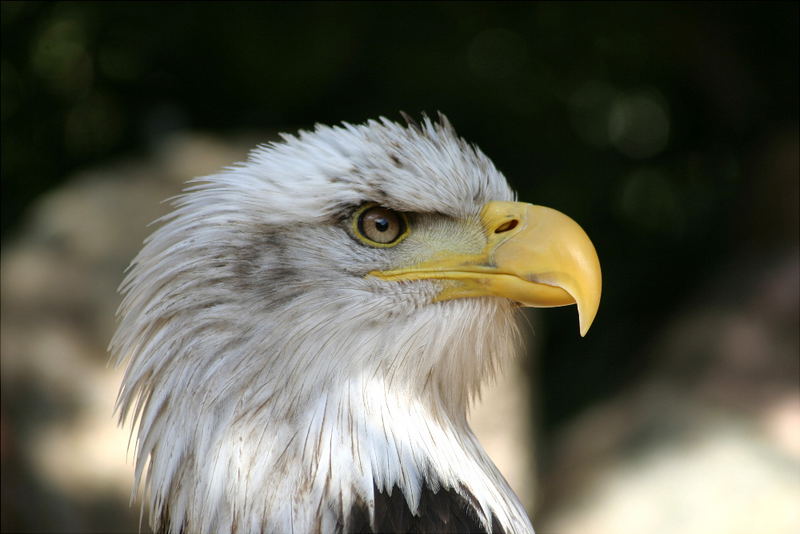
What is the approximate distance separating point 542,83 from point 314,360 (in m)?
4.05

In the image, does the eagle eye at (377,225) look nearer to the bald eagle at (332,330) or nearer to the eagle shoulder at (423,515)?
the bald eagle at (332,330)

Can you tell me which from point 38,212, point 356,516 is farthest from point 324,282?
point 38,212

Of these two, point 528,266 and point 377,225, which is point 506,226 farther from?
point 377,225

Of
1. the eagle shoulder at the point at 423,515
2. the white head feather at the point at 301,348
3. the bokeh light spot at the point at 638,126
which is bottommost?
the eagle shoulder at the point at 423,515

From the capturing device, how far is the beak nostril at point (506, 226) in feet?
7.08

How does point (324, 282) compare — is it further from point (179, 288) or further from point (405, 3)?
point (405, 3)

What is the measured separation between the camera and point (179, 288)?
2045mm

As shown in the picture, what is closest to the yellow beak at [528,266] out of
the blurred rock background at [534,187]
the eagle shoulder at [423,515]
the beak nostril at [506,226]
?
the beak nostril at [506,226]

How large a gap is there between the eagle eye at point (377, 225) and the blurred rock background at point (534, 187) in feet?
8.39

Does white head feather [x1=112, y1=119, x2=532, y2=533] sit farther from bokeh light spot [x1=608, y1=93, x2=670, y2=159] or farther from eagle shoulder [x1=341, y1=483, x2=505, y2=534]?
bokeh light spot [x1=608, y1=93, x2=670, y2=159]

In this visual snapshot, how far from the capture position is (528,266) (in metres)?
2.06

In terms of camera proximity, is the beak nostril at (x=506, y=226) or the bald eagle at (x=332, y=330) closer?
the bald eagle at (x=332, y=330)

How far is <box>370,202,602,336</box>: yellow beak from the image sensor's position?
2.02m

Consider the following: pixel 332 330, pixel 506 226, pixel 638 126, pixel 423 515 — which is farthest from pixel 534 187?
pixel 423 515
